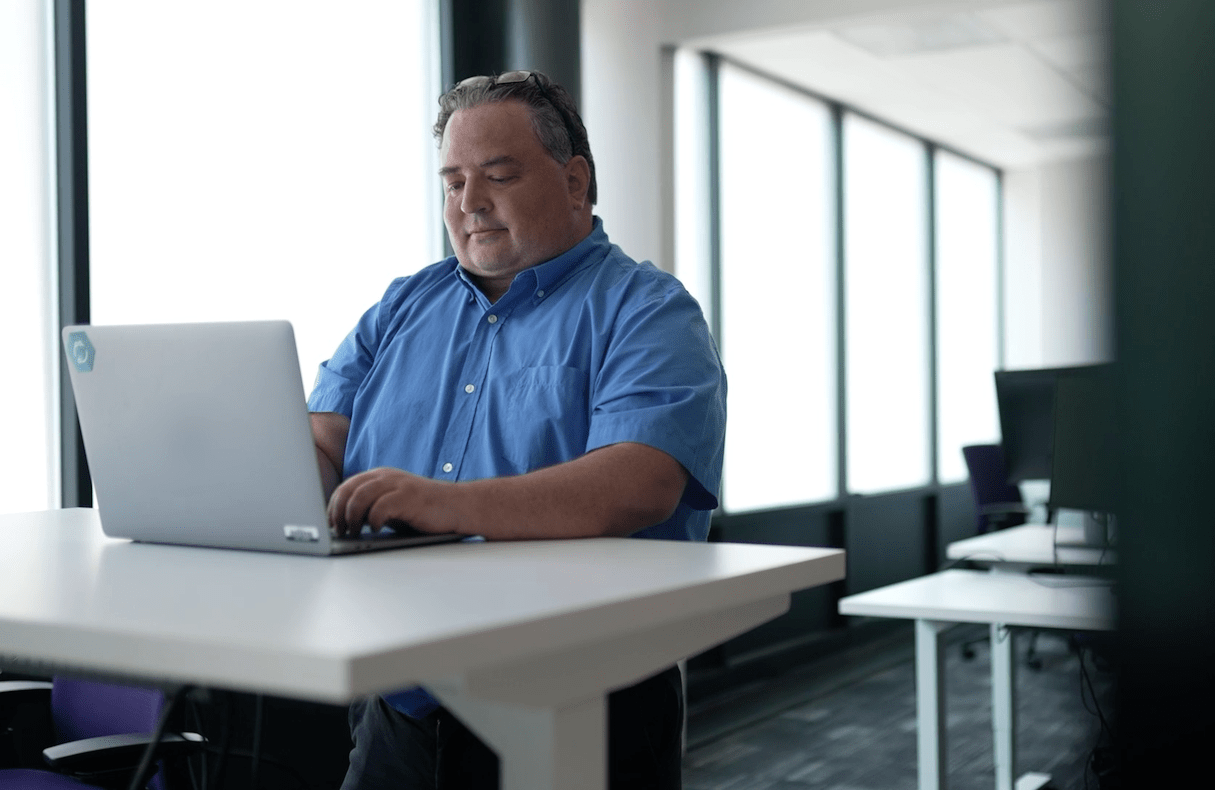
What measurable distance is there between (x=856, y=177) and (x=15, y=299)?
4572mm

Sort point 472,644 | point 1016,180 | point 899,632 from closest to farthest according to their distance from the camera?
point 472,644, point 899,632, point 1016,180

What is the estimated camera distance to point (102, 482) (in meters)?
1.31

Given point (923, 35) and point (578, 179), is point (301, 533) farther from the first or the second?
point (923, 35)

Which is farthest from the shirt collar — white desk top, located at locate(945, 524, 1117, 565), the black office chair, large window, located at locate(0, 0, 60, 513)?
the black office chair

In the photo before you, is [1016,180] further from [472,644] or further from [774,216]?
[472,644]

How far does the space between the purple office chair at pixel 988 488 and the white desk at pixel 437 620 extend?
4.56 metres

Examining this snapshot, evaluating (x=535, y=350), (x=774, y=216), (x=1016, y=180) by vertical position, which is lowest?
(x=535, y=350)

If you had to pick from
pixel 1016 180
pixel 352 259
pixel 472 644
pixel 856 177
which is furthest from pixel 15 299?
pixel 1016 180

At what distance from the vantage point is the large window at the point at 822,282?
200 inches

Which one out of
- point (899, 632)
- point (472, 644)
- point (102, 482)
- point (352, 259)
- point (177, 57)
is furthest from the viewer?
point (899, 632)

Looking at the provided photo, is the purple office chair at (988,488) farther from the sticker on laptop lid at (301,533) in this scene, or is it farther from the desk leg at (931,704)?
the sticker on laptop lid at (301,533)

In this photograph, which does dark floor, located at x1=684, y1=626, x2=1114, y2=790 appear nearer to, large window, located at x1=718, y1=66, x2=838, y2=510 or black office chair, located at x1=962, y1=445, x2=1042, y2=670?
black office chair, located at x1=962, y1=445, x2=1042, y2=670

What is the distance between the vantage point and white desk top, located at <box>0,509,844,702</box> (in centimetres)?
70

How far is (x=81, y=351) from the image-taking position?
4.17ft
